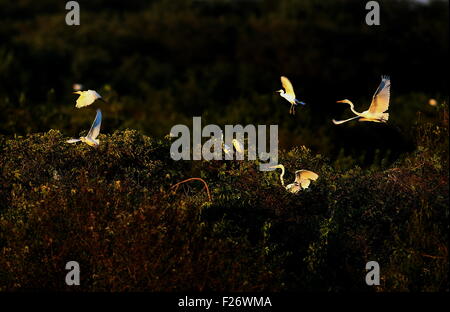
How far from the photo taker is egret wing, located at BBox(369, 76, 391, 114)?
370 inches

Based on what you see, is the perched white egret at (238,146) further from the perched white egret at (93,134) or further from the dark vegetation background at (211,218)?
the perched white egret at (93,134)

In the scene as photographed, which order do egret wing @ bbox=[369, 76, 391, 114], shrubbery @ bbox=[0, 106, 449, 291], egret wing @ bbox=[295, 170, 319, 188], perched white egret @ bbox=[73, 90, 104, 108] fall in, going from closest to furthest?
shrubbery @ bbox=[0, 106, 449, 291]
egret wing @ bbox=[295, 170, 319, 188]
egret wing @ bbox=[369, 76, 391, 114]
perched white egret @ bbox=[73, 90, 104, 108]

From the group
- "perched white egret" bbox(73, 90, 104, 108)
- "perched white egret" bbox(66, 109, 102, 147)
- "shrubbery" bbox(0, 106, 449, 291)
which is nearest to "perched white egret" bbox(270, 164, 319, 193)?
→ "shrubbery" bbox(0, 106, 449, 291)

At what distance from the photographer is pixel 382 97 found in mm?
9477

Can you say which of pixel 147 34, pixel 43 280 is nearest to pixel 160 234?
pixel 43 280

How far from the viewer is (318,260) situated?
28.7 ft

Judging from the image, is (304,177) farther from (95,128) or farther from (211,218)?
(95,128)

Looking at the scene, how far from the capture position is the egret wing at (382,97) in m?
9.39

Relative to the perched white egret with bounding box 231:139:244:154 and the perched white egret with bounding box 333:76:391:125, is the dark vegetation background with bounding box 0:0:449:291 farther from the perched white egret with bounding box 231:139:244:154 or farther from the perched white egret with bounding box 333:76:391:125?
the perched white egret with bounding box 333:76:391:125

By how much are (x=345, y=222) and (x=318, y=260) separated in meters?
0.60

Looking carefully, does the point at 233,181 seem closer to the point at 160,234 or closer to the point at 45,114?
the point at 160,234

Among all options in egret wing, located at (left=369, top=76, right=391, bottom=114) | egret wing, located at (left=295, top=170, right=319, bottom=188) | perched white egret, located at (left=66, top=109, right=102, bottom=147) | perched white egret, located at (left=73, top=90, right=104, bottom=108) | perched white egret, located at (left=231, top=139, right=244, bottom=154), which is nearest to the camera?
egret wing, located at (left=295, top=170, right=319, bottom=188)

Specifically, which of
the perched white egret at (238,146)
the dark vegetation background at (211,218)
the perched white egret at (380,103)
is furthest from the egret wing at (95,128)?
the perched white egret at (380,103)
